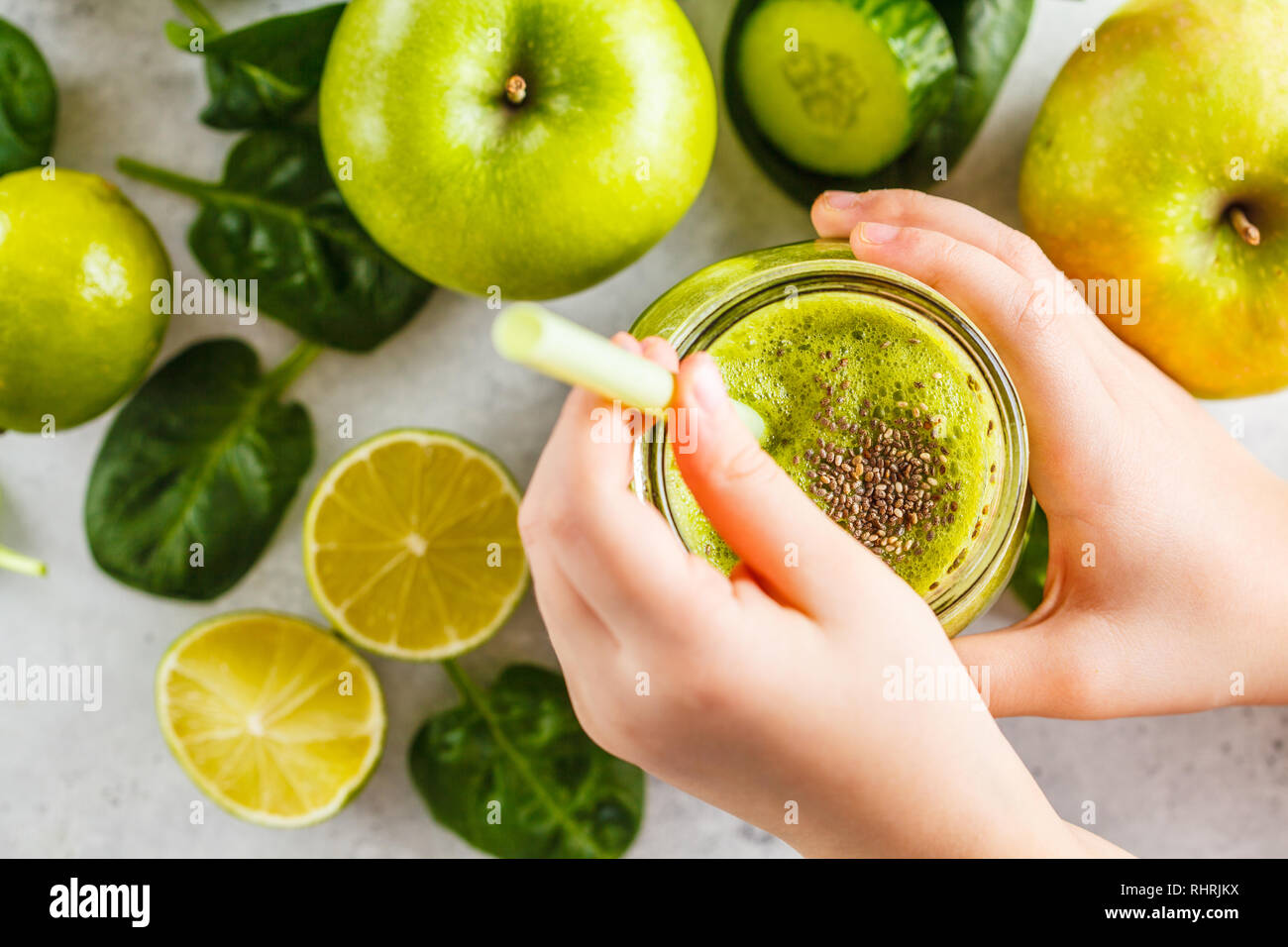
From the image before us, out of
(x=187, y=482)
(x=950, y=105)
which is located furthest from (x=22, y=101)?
(x=950, y=105)

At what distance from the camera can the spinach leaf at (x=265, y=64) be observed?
2.60 ft

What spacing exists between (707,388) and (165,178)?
660 millimetres

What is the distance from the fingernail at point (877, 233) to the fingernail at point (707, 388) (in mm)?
244

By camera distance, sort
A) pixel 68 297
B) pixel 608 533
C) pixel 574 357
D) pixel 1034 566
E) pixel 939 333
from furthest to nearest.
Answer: pixel 1034 566, pixel 68 297, pixel 939 333, pixel 608 533, pixel 574 357

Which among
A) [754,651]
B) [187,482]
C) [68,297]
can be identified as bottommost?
[187,482]

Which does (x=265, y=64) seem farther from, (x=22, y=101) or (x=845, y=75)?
(x=845, y=75)

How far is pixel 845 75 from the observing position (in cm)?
74

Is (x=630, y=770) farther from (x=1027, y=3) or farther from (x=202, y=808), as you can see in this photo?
(x=1027, y=3)

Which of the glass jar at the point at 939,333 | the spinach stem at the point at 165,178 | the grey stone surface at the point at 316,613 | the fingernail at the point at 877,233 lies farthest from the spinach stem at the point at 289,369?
the fingernail at the point at 877,233

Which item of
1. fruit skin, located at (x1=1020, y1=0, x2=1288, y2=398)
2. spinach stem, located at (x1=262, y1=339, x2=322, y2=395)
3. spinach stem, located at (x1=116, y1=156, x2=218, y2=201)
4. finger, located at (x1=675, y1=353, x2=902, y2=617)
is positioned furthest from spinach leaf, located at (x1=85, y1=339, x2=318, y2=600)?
fruit skin, located at (x1=1020, y1=0, x2=1288, y2=398)

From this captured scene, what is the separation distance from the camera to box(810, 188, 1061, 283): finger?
2.39 ft
